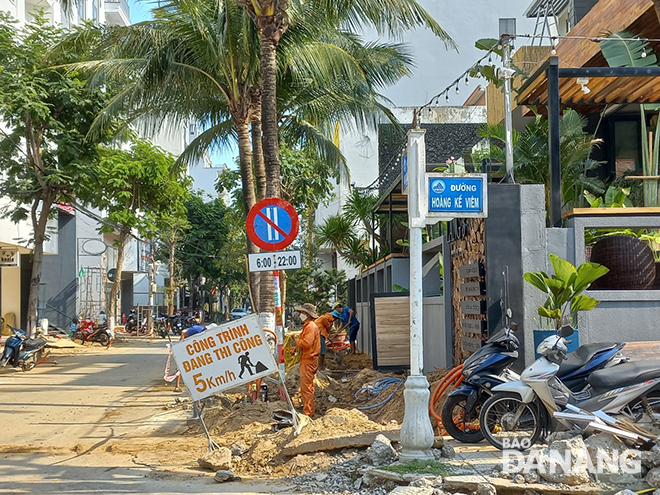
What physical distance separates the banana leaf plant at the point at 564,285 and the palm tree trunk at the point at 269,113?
203 inches

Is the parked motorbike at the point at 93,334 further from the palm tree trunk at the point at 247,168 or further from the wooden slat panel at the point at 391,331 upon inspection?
the wooden slat panel at the point at 391,331

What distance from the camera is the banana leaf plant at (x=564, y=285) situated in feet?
29.8

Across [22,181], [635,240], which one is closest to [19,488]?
[635,240]

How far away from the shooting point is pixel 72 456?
883cm

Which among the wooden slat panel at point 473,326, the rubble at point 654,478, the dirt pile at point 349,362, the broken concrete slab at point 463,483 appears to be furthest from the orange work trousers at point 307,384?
the dirt pile at point 349,362

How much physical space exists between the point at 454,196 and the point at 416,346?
1.50m

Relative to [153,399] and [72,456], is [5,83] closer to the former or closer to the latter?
[153,399]

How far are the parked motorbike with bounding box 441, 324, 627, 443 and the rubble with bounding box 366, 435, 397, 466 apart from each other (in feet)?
3.63

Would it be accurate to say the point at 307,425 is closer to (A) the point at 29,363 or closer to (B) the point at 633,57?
(B) the point at 633,57

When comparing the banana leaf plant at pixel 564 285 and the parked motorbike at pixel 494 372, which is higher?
the banana leaf plant at pixel 564 285

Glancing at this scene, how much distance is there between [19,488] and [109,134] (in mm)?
16490

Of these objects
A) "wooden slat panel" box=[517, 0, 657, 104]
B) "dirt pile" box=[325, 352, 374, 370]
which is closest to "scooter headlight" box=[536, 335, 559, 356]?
"wooden slat panel" box=[517, 0, 657, 104]

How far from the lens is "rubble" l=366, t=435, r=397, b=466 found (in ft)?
23.7

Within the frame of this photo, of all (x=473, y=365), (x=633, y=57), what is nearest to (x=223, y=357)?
(x=473, y=365)
